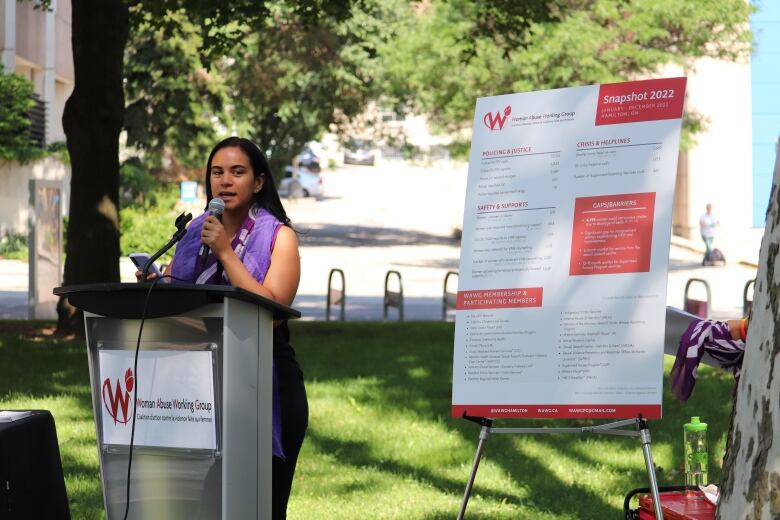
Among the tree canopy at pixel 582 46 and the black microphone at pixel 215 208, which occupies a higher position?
the tree canopy at pixel 582 46

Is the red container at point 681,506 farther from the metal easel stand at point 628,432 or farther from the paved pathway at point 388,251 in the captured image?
the paved pathway at point 388,251

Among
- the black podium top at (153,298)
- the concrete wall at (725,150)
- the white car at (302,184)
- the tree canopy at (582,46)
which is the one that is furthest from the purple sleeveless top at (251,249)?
the white car at (302,184)

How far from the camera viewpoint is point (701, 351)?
15.6ft

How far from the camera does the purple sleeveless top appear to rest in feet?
14.3

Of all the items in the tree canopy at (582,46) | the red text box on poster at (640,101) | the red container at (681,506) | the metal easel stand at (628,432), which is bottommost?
the red container at (681,506)

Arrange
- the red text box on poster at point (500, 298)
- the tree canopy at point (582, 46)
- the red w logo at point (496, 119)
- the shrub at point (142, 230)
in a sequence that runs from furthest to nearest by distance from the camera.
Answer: the shrub at point (142, 230)
the tree canopy at point (582, 46)
the red w logo at point (496, 119)
the red text box on poster at point (500, 298)

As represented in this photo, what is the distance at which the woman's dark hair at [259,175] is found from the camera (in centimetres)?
448

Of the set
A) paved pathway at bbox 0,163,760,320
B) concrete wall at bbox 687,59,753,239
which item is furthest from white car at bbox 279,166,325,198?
concrete wall at bbox 687,59,753,239

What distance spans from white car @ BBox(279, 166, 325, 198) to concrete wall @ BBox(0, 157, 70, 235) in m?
28.6

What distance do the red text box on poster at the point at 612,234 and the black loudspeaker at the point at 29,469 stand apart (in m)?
2.24

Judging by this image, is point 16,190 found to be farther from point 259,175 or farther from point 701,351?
point 701,351

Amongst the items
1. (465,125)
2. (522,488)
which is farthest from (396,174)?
(522,488)

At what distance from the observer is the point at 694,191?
153ft

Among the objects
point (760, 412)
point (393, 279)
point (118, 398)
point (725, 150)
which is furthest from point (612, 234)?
point (725, 150)
